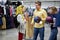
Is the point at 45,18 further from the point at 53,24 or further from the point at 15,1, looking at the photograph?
the point at 15,1

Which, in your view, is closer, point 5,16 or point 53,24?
point 53,24

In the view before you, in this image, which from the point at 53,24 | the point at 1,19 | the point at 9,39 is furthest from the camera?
the point at 1,19

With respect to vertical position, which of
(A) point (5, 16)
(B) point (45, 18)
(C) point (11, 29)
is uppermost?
(B) point (45, 18)

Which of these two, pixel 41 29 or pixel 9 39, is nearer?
pixel 41 29

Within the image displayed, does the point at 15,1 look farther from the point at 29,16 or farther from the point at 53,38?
the point at 53,38

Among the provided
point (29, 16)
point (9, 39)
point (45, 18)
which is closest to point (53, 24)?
point (45, 18)

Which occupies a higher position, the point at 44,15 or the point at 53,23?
the point at 44,15

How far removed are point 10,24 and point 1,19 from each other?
0.76 metres

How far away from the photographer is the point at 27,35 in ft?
22.7

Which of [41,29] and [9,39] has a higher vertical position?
[41,29]

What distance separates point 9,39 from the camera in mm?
7445

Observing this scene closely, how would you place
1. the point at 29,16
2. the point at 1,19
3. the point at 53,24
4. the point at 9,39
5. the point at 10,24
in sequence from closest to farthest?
the point at 53,24 < the point at 29,16 < the point at 9,39 < the point at 1,19 < the point at 10,24

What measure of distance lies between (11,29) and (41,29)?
4.39m

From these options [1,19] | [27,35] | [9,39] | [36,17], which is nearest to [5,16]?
[1,19]
